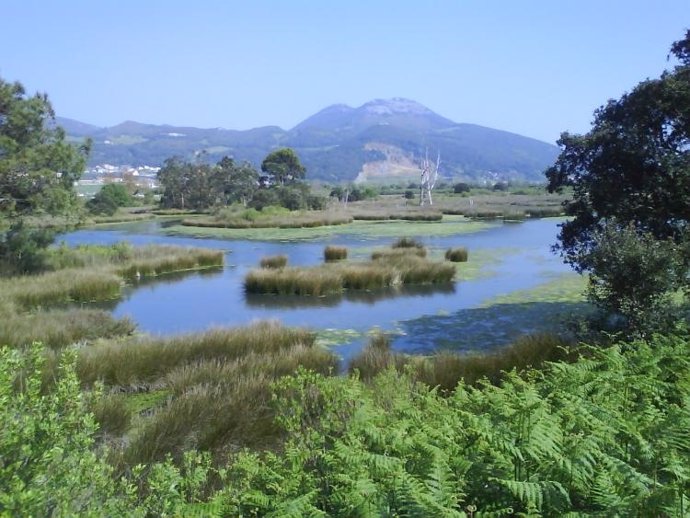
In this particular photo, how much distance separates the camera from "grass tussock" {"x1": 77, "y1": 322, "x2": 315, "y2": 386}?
365 inches

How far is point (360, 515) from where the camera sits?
3170 millimetres

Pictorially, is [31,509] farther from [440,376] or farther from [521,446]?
[440,376]

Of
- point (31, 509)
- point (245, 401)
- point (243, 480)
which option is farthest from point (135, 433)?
point (31, 509)

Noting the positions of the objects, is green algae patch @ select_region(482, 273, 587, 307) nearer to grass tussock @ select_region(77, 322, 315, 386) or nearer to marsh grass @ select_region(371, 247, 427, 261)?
marsh grass @ select_region(371, 247, 427, 261)

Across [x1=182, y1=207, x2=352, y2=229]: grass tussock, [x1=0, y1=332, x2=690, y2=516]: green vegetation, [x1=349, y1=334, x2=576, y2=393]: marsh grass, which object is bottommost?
[x1=182, y1=207, x2=352, y2=229]: grass tussock

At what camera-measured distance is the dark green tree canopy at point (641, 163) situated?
1243 centimetres

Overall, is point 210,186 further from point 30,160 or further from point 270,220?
point 30,160

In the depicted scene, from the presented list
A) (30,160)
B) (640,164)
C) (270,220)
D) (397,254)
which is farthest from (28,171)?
(270,220)

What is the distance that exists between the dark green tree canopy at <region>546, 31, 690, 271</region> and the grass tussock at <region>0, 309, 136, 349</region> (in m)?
9.27

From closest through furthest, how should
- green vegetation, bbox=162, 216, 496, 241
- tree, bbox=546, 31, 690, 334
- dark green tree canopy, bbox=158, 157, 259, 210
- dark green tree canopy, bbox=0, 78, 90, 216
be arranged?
tree, bbox=546, 31, 690, 334
dark green tree canopy, bbox=0, 78, 90, 216
green vegetation, bbox=162, 216, 496, 241
dark green tree canopy, bbox=158, 157, 259, 210

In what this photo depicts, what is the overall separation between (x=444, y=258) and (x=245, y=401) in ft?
Result: 65.1

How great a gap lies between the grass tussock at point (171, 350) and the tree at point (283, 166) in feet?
205

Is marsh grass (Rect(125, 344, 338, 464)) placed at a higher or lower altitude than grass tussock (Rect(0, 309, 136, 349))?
higher

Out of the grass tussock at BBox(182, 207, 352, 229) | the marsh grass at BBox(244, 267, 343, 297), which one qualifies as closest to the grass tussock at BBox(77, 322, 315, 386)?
the marsh grass at BBox(244, 267, 343, 297)
